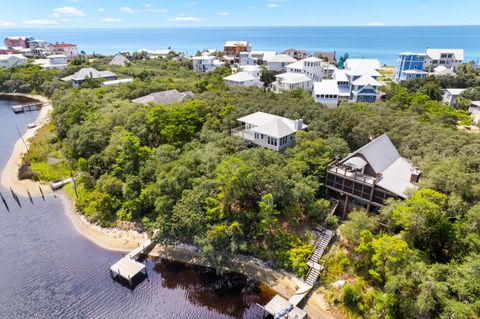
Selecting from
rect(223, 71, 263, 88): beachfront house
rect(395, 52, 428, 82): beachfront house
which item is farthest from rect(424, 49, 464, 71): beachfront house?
rect(223, 71, 263, 88): beachfront house

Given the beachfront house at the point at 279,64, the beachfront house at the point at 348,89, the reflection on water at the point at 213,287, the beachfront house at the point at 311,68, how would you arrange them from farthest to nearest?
the beachfront house at the point at 279,64 → the beachfront house at the point at 311,68 → the beachfront house at the point at 348,89 → the reflection on water at the point at 213,287

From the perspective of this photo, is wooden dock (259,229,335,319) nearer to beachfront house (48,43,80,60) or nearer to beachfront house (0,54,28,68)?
beachfront house (0,54,28,68)

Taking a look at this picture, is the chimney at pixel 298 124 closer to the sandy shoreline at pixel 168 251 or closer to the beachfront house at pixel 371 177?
the beachfront house at pixel 371 177

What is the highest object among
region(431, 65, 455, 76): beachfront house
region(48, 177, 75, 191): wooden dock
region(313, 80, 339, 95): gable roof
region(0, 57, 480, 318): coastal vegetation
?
region(313, 80, 339, 95): gable roof

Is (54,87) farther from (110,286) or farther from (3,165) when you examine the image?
(110,286)

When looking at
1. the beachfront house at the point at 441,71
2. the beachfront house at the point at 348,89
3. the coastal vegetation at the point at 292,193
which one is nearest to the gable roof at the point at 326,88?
the beachfront house at the point at 348,89

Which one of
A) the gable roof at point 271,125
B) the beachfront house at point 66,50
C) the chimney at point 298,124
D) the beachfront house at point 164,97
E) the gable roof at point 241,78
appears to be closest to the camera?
the gable roof at point 271,125
